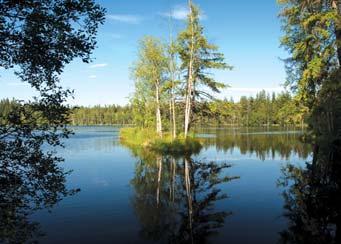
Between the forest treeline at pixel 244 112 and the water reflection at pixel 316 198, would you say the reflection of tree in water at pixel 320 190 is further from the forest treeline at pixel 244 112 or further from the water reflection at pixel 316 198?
the forest treeline at pixel 244 112

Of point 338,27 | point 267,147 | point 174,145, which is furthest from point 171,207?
point 267,147

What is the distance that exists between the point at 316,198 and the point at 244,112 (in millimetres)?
142045

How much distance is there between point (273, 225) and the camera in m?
12.1

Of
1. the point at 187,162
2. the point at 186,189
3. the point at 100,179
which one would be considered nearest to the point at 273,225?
the point at 186,189

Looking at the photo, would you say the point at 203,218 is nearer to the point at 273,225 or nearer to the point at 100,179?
the point at 273,225

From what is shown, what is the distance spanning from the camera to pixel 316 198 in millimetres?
15008

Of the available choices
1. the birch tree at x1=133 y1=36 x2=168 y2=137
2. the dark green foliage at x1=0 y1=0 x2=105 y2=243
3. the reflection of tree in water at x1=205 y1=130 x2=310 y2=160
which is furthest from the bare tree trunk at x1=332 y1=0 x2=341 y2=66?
the birch tree at x1=133 y1=36 x2=168 y2=137

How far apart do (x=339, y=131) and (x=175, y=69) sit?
948 inches

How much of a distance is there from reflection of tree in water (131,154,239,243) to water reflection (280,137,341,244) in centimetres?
263

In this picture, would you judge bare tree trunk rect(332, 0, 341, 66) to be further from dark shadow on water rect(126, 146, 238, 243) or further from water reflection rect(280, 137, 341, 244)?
dark shadow on water rect(126, 146, 238, 243)

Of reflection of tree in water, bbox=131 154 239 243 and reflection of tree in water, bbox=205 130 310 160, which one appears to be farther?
reflection of tree in water, bbox=205 130 310 160

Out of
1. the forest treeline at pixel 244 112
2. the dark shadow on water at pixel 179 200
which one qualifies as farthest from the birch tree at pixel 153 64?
the dark shadow on water at pixel 179 200

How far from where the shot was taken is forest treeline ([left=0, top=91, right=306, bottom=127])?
28.8 meters

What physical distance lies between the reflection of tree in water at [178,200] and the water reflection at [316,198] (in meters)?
2.63
